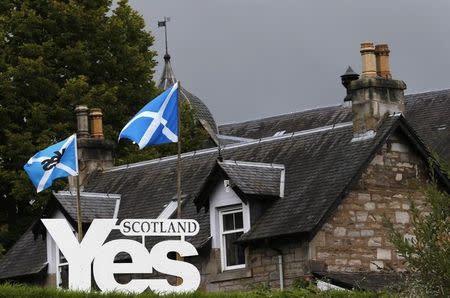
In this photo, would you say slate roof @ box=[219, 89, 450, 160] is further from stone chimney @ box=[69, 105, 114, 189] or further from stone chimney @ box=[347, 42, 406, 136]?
stone chimney @ box=[69, 105, 114, 189]

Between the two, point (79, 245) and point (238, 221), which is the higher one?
point (238, 221)

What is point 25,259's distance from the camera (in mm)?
42344

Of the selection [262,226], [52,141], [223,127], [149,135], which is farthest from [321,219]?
[223,127]

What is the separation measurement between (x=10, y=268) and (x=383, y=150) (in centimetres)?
1055

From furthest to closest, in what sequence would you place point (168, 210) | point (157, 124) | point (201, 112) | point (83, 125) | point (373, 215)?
point (201, 112)
point (83, 125)
point (168, 210)
point (373, 215)
point (157, 124)

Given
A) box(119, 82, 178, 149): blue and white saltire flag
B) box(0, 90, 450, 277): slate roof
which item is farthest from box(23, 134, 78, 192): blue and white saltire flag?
box(0, 90, 450, 277): slate roof

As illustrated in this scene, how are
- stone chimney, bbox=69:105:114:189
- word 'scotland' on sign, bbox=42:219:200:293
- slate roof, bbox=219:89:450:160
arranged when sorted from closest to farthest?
word 'scotland' on sign, bbox=42:219:200:293 < stone chimney, bbox=69:105:114:189 < slate roof, bbox=219:89:450:160

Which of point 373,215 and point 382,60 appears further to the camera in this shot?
point 382,60

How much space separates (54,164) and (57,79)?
15650 mm

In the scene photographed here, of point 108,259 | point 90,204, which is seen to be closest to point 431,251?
Answer: point 108,259

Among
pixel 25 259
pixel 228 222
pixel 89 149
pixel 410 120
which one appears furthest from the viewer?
pixel 410 120

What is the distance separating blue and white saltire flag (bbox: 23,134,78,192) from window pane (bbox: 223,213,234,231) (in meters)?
3.62

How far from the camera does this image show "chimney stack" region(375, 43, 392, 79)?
3975cm

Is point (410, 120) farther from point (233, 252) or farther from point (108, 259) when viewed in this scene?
point (108, 259)
